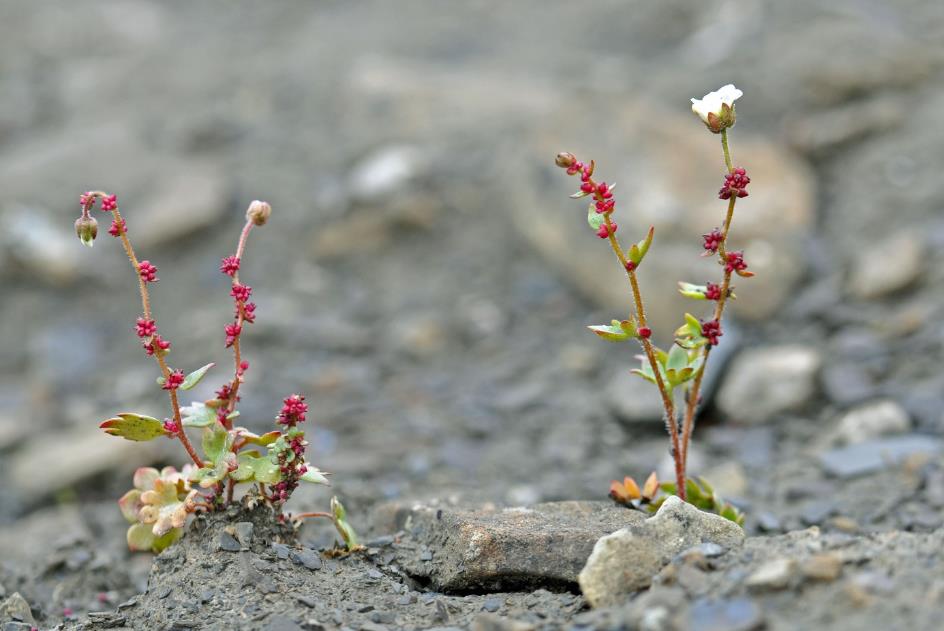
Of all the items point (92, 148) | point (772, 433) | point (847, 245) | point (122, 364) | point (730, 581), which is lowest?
point (730, 581)


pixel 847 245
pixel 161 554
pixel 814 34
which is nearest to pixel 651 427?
pixel 847 245

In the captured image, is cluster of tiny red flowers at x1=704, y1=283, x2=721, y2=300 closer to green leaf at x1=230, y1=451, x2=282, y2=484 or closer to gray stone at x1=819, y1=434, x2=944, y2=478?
green leaf at x1=230, y1=451, x2=282, y2=484

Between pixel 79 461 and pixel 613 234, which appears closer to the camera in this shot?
pixel 613 234

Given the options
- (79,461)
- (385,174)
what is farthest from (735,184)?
(385,174)

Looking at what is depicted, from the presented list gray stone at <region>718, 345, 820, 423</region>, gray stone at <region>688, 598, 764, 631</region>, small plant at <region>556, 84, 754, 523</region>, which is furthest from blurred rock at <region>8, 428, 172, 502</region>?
gray stone at <region>688, 598, 764, 631</region>

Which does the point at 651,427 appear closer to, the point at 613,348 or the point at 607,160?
the point at 613,348

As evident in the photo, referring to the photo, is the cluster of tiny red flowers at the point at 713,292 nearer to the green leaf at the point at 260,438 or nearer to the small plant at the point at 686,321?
the small plant at the point at 686,321

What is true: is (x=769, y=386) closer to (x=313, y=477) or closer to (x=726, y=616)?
(x=313, y=477)
